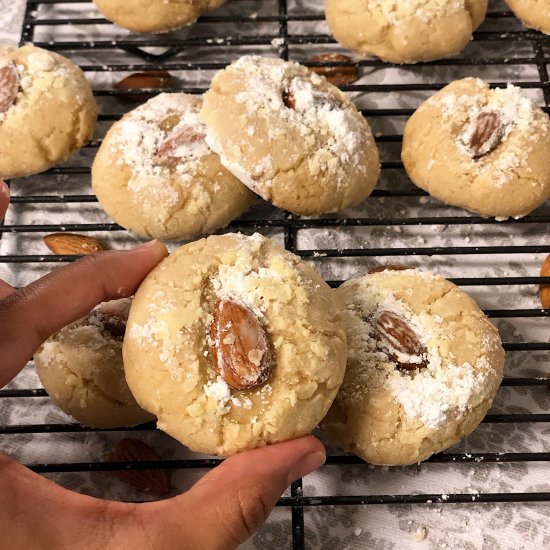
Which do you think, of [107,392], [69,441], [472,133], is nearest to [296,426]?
[107,392]

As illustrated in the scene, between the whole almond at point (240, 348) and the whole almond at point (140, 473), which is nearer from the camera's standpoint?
the whole almond at point (240, 348)

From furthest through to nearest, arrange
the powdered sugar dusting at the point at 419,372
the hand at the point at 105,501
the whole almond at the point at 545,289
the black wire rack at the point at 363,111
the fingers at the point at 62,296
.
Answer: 1. the whole almond at the point at 545,289
2. the black wire rack at the point at 363,111
3. the powdered sugar dusting at the point at 419,372
4. the fingers at the point at 62,296
5. the hand at the point at 105,501

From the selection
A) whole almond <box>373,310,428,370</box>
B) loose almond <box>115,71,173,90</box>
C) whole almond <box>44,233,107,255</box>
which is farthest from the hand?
loose almond <box>115,71,173,90</box>

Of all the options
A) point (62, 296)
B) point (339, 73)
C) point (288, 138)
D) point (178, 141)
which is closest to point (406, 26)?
point (339, 73)

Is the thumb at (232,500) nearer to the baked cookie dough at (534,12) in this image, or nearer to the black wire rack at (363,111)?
the black wire rack at (363,111)

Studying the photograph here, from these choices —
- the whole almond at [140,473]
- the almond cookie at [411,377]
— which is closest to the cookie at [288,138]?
the almond cookie at [411,377]

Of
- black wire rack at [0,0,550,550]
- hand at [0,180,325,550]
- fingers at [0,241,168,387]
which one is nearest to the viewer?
hand at [0,180,325,550]

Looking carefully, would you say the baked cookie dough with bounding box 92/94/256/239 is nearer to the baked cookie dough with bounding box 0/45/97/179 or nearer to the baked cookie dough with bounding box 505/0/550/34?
the baked cookie dough with bounding box 0/45/97/179

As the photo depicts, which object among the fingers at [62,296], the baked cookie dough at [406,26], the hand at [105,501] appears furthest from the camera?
the baked cookie dough at [406,26]
